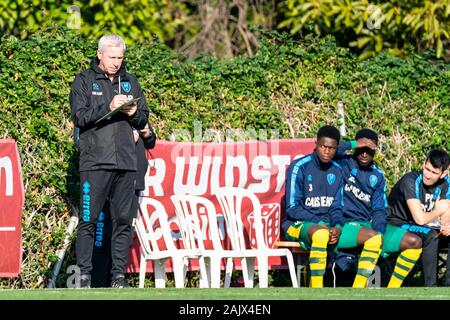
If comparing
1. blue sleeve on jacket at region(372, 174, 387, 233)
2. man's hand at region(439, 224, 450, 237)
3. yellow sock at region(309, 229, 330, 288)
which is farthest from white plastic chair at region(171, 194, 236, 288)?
man's hand at region(439, 224, 450, 237)

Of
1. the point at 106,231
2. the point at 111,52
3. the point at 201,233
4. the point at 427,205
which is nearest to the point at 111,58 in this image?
the point at 111,52

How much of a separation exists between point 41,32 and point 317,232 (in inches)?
132

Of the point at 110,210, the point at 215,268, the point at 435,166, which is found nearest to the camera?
the point at 110,210

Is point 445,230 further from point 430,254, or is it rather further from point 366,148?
point 366,148

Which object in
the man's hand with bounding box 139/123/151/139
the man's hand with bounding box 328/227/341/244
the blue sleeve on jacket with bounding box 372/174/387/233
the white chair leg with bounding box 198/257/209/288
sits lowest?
the white chair leg with bounding box 198/257/209/288

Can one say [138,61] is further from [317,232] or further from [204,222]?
[317,232]

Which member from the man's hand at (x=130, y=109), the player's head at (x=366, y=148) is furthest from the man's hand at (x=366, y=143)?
the man's hand at (x=130, y=109)

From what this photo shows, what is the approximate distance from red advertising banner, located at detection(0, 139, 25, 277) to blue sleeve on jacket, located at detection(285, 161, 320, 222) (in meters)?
2.54

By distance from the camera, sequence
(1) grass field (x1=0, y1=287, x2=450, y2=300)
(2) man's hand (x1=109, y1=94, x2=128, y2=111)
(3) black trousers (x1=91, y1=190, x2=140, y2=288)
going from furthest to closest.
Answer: (3) black trousers (x1=91, y1=190, x2=140, y2=288)
(2) man's hand (x1=109, y1=94, x2=128, y2=111)
(1) grass field (x1=0, y1=287, x2=450, y2=300)

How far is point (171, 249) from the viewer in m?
12.0

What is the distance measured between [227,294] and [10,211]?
10.6 ft

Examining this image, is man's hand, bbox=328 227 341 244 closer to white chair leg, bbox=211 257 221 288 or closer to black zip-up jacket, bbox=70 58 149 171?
white chair leg, bbox=211 257 221 288

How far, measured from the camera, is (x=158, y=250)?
12.3 metres

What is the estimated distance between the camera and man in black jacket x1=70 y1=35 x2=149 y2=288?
11055mm
